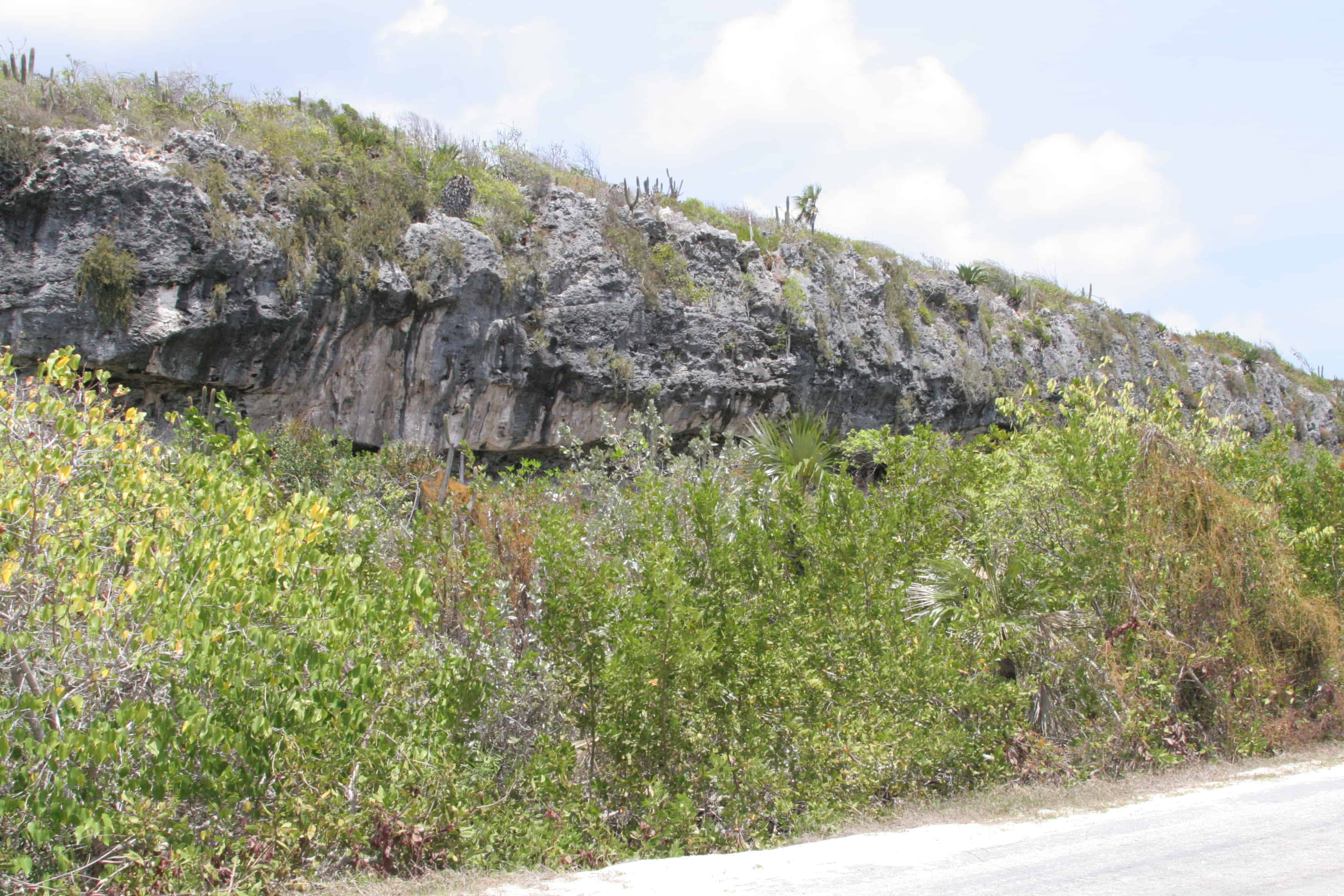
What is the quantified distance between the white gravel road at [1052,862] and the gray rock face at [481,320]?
21.6ft

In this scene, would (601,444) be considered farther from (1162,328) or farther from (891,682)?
(1162,328)

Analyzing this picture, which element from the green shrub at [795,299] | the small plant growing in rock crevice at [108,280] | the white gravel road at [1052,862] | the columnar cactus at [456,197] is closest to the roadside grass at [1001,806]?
the white gravel road at [1052,862]

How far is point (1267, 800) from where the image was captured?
662 cm

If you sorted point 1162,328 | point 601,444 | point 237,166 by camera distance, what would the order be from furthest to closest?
1. point 1162,328
2. point 601,444
3. point 237,166

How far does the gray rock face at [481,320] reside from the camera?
1456cm

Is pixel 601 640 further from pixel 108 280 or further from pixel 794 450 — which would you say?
pixel 108 280

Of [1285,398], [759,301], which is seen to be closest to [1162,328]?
[1285,398]

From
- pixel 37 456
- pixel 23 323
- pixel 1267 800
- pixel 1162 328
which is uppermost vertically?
pixel 1162 328

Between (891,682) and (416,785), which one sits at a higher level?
(891,682)

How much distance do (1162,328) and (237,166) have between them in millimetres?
30789

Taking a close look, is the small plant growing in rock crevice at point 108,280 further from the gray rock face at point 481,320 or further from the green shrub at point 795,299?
the green shrub at point 795,299

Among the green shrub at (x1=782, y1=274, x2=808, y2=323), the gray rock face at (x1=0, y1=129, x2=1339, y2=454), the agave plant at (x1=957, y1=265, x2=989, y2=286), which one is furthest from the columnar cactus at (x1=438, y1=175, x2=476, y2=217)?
the agave plant at (x1=957, y1=265, x2=989, y2=286)

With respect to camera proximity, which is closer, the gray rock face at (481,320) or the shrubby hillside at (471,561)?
the shrubby hillside at (471,561)

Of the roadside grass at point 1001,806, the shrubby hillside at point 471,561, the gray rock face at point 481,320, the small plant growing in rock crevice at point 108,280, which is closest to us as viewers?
the shrubby hillside at point 471,561
